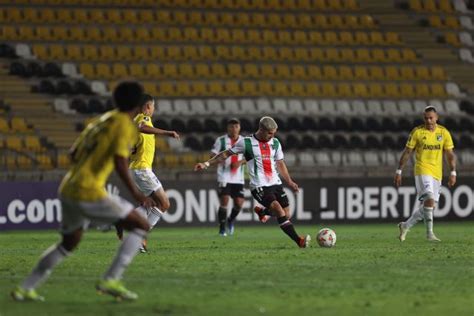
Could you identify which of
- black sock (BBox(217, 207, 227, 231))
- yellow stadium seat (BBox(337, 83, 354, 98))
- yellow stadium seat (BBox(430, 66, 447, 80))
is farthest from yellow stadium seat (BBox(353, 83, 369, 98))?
black sock (BBox(217, 207, 227, 231))

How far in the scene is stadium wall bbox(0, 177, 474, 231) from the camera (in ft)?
86.5

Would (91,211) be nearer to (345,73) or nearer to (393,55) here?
(345,73)

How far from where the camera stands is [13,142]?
98.9 ft

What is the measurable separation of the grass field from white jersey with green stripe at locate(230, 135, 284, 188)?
1112 millimetres

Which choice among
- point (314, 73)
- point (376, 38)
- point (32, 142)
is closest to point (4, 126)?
point (32, 142)

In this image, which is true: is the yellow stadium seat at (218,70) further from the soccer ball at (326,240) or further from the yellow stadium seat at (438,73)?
the soccer ball at (326,240)

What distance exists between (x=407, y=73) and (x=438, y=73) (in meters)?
1.22

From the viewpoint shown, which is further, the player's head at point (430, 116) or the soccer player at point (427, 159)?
the soccer player at point (427, 159)

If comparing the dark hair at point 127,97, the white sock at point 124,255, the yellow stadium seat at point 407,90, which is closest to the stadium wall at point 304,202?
the yellow stadium seat at point 407,90

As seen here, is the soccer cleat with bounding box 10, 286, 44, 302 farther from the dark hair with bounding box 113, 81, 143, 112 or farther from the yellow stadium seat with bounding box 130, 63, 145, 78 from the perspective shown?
the yellow stadium seat with bounding box 130, 63, 145, 78

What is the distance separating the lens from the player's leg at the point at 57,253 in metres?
10.4

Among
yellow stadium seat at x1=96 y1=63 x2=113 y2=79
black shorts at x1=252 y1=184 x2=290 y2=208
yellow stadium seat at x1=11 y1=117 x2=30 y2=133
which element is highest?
yellow stadium seat at x1=96 y1=63 x2=113 y2=79

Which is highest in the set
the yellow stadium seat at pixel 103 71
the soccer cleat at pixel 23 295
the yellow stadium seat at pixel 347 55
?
the yellow stadium seat at pixel 347 55

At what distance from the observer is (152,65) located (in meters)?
36.0
